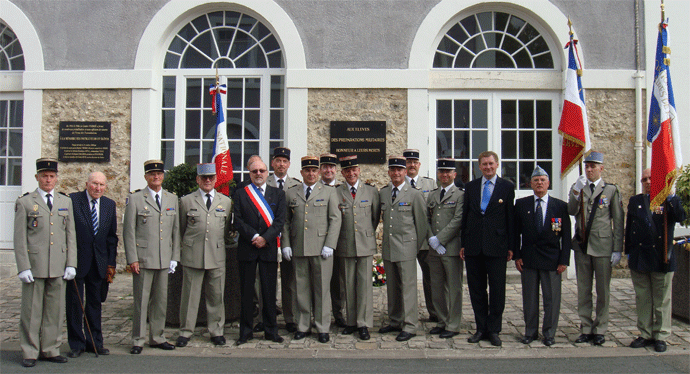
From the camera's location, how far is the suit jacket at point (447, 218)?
5.54 m

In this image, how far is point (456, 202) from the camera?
5.61 meters

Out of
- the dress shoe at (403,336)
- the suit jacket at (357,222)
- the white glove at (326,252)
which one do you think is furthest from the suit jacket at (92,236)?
the dress shoe at (403,336)

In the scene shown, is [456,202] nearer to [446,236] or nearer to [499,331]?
[446,236]

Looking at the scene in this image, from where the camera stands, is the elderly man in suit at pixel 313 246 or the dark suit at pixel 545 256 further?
the elderly man in suit at pixel 313 246

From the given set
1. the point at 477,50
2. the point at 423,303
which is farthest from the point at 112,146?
the point at 477,50

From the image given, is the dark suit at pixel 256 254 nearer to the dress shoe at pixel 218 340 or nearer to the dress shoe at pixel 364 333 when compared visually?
the dress shoe at pixel 218 340

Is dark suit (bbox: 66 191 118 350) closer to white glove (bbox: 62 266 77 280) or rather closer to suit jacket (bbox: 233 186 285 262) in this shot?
white glove (bbox: 62 266 77 280)

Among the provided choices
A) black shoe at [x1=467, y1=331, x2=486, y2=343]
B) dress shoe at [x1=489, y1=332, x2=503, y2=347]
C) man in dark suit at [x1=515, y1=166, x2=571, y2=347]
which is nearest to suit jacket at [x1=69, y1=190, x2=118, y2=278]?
black shoe at [x1=467, y1=331, x2=486, y2=343]

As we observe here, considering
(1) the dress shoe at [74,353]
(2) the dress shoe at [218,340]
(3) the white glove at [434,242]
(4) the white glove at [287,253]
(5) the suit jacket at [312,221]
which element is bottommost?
(1) the dress shoe at [74,353]

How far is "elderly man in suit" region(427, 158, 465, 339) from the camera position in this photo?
18.2ft

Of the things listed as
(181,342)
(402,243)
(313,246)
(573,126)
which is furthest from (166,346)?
(573,126)

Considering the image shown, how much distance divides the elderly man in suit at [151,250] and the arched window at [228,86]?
142 inches

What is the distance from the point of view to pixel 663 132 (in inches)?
222

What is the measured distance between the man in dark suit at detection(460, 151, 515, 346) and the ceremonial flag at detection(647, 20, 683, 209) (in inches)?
56.2
